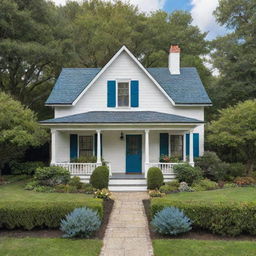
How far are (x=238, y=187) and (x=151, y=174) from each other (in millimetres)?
4201

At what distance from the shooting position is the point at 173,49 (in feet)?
58.4

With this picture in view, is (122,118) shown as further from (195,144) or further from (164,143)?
(195,144)

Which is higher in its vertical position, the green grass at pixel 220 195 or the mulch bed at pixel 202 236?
the green grass at pixel 220 195

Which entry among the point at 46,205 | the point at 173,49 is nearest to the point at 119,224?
the point at 46,205

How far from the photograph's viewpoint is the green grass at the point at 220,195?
392 inches

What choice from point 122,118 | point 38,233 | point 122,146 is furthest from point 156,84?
point 38,233

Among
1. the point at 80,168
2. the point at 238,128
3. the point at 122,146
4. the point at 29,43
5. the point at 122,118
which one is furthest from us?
the point at 29,43

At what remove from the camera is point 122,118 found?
1407 centimetres

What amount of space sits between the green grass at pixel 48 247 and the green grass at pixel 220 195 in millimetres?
4738

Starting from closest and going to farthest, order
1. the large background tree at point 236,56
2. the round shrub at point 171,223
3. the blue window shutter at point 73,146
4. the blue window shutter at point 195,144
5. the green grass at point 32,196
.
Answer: the round shrub at point 171,223 < the green grass at point 32,196 < the blue window shutter at point 73,146 < the blue window shutter at point 195,144 < the large background tree at point 236,56

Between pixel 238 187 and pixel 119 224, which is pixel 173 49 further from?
pixel 119 224

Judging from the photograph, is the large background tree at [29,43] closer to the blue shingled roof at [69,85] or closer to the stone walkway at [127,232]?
the blue shingled roof at [69,85]

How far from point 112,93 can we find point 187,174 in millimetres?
6165

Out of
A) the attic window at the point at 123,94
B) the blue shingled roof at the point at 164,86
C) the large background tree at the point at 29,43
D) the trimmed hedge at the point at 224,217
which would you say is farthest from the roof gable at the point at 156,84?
the trimmed hedge at the point at 224,217
